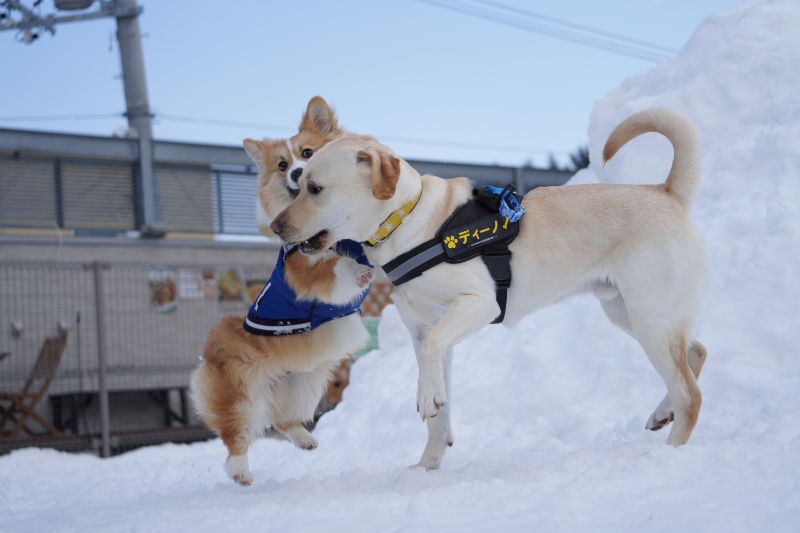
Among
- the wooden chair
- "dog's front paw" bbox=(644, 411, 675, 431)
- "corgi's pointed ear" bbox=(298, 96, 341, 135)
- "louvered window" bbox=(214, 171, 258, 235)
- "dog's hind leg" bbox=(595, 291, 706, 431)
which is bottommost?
the wooden chair

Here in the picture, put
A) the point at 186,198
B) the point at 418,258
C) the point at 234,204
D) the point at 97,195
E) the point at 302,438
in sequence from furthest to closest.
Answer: the point at 234,204 → the point at 186,198 → the point at 97,195 → the point at 302,438 → the point at 418,258

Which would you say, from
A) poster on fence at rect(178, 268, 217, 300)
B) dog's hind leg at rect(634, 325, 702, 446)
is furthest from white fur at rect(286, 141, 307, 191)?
poster on fence at rect(178, 268, 217, 300)

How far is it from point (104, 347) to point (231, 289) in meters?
1.93

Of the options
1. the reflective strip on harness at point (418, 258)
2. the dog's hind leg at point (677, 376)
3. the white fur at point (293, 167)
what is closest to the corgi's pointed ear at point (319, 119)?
the white fur at point (293, 167)

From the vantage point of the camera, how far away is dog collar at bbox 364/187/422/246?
3635 millimetres

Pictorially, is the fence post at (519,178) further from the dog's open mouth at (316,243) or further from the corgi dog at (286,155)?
the dog's open mouth at (316,243)

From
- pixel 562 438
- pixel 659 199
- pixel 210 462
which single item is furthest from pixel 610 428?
pixel 210 462

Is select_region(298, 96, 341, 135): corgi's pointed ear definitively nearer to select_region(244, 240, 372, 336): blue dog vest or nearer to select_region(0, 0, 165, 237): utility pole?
select_region(244, 240, 372, 336): blue dog vest

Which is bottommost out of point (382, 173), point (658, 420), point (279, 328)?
point (658, 420)

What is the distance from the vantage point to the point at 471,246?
142 inches

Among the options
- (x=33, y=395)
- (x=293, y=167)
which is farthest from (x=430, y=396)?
(x=33, y=395)

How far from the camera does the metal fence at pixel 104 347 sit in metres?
8.84

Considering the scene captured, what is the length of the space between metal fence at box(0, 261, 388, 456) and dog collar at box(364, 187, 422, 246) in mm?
6140

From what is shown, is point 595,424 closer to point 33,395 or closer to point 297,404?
point 297,404
